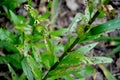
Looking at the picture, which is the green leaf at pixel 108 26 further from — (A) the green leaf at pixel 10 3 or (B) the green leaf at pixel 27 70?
(A) the green leaf at pixel 10 3

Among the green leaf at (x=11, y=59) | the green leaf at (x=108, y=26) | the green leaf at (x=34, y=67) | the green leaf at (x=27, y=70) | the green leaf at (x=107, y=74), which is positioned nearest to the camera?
the green leaf at (x=108, y=26)

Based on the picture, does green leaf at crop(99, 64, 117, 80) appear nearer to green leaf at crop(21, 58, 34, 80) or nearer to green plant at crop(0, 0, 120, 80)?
green plant at crop(0, 0, 120, 80)

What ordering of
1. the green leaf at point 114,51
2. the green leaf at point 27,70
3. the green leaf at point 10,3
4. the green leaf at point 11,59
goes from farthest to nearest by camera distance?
the green leaf at point 114,51, the green leaf at point 10,3, the green leaf at point 11,59, the green leaf at point 27,70

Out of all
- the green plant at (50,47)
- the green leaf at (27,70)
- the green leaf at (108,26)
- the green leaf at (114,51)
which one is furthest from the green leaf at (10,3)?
the green leaf at (108,26)

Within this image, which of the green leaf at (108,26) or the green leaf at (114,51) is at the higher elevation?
the green leaf at (108,26)

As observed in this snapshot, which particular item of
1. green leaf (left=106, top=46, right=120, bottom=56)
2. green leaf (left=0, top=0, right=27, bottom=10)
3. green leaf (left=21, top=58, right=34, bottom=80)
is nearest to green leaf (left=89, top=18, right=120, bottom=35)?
green leaf (left=21, top=58, right=34, bottom=80)

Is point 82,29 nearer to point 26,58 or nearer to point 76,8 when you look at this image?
point 26,58

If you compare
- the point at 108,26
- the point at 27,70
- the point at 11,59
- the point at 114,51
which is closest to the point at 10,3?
the point at 11,59

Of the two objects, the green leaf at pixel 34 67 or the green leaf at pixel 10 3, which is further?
the green leaf at pixel 10 3

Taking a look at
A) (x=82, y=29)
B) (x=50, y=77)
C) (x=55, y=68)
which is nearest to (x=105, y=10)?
(x=82, y=29)

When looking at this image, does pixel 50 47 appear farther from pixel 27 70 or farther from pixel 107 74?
pixel 107 74
